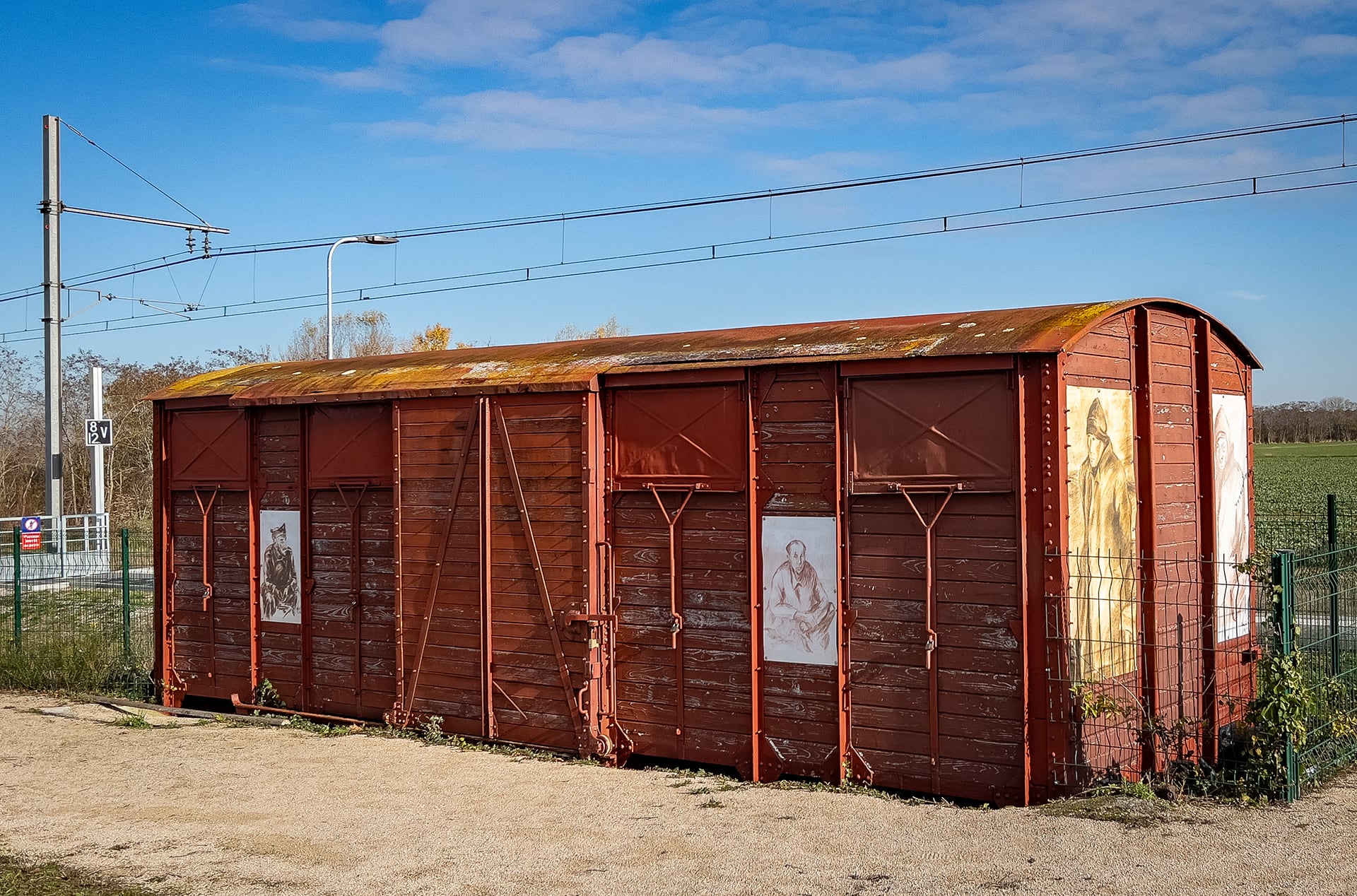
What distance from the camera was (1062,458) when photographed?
318 inches

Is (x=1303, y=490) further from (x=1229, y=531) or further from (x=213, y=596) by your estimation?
(x=213, y=596)

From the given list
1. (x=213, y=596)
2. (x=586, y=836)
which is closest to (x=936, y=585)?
(x=586, y=836)

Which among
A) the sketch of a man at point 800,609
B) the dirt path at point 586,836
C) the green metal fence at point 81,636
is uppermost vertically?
the sketch of a man at point 800,609

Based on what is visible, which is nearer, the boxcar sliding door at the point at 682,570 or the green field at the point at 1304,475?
the boxcar sliding door at the point at 682,570

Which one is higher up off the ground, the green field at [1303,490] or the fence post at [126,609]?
the green field at [1303,490]

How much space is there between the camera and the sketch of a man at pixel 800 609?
9055 mm

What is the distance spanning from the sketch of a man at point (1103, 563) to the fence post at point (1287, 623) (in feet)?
3.31

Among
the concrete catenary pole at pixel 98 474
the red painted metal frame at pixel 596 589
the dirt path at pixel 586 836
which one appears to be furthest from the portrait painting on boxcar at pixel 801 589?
the concrete catenary pole at pixel 98 474

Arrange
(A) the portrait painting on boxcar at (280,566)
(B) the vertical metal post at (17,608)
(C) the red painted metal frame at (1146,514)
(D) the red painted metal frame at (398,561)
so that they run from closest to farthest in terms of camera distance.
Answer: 1. (C) the red painted metal frame at (1146,514)
2. (D) the red painted metal frame at (398,561)
3. (A) the portrait painting on boxcar at (280,566)
4. (B) the vertical metal post at (17,608)

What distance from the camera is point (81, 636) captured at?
15.1 meters

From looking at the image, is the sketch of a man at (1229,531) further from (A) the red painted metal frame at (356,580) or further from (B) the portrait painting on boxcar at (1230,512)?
(A) the red painted metal frame at (356,580)

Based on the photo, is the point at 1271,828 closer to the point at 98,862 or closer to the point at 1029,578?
the point at 1029,578

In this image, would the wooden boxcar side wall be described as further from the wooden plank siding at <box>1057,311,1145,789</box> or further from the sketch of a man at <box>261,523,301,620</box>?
the sketch of a man at <box>261,523,301,620</box>

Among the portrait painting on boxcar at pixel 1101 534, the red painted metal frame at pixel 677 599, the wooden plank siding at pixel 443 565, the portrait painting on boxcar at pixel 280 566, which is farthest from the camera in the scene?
the portrait painting on boxcar at pixel 280 566
